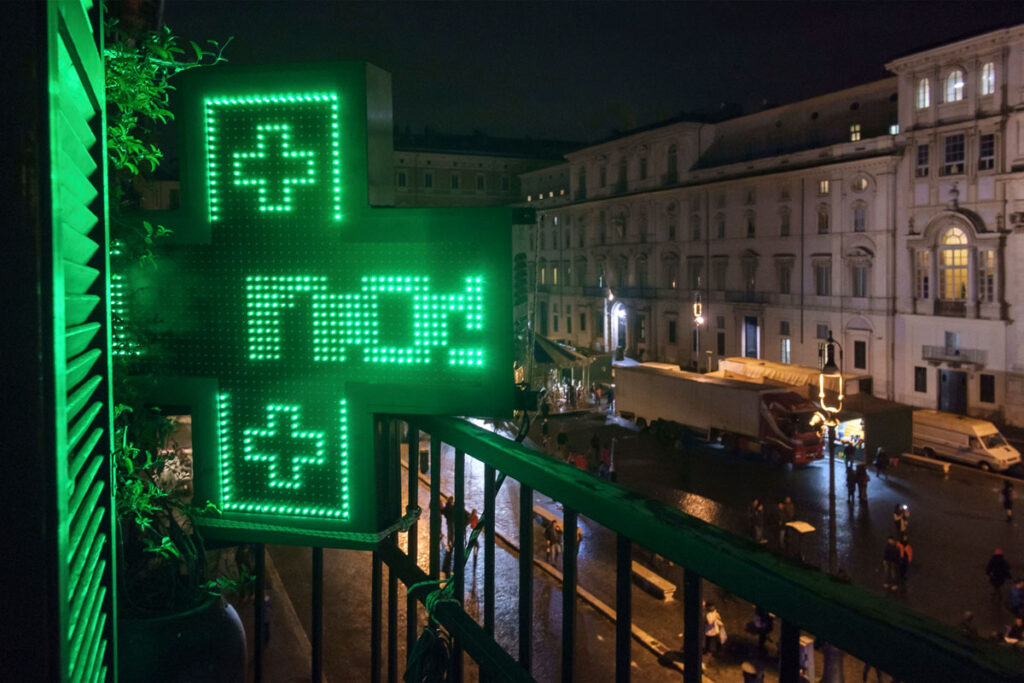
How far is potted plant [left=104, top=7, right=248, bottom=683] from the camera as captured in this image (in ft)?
12.8

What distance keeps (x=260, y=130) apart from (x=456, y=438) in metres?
1.88

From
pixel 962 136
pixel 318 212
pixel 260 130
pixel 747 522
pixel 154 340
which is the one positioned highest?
pixel 962 136

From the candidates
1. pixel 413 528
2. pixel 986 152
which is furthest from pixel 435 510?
pixel 986 152

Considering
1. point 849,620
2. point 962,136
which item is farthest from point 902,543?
point 962,136

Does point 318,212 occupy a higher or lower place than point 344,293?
higher

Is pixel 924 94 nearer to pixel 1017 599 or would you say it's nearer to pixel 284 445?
pixel 1017 599

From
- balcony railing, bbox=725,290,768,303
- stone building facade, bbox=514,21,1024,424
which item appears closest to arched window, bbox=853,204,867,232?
stone building facade, bbox=514,21,1024,424

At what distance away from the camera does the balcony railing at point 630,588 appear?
1545 millimetres

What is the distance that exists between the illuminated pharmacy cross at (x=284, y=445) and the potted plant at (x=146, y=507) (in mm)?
445

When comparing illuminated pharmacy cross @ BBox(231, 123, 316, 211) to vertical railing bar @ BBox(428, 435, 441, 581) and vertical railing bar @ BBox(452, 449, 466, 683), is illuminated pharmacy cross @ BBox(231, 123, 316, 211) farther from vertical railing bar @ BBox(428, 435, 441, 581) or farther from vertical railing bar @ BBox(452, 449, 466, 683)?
vertical railing bar @ BBox(452, 449, 466, 683)

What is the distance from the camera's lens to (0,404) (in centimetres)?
180

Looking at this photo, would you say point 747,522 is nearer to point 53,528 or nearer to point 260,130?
point 260,130

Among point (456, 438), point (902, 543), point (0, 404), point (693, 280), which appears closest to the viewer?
A: point (0, 404)

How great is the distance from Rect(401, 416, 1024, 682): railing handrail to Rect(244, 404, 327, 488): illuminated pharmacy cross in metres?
1.62
